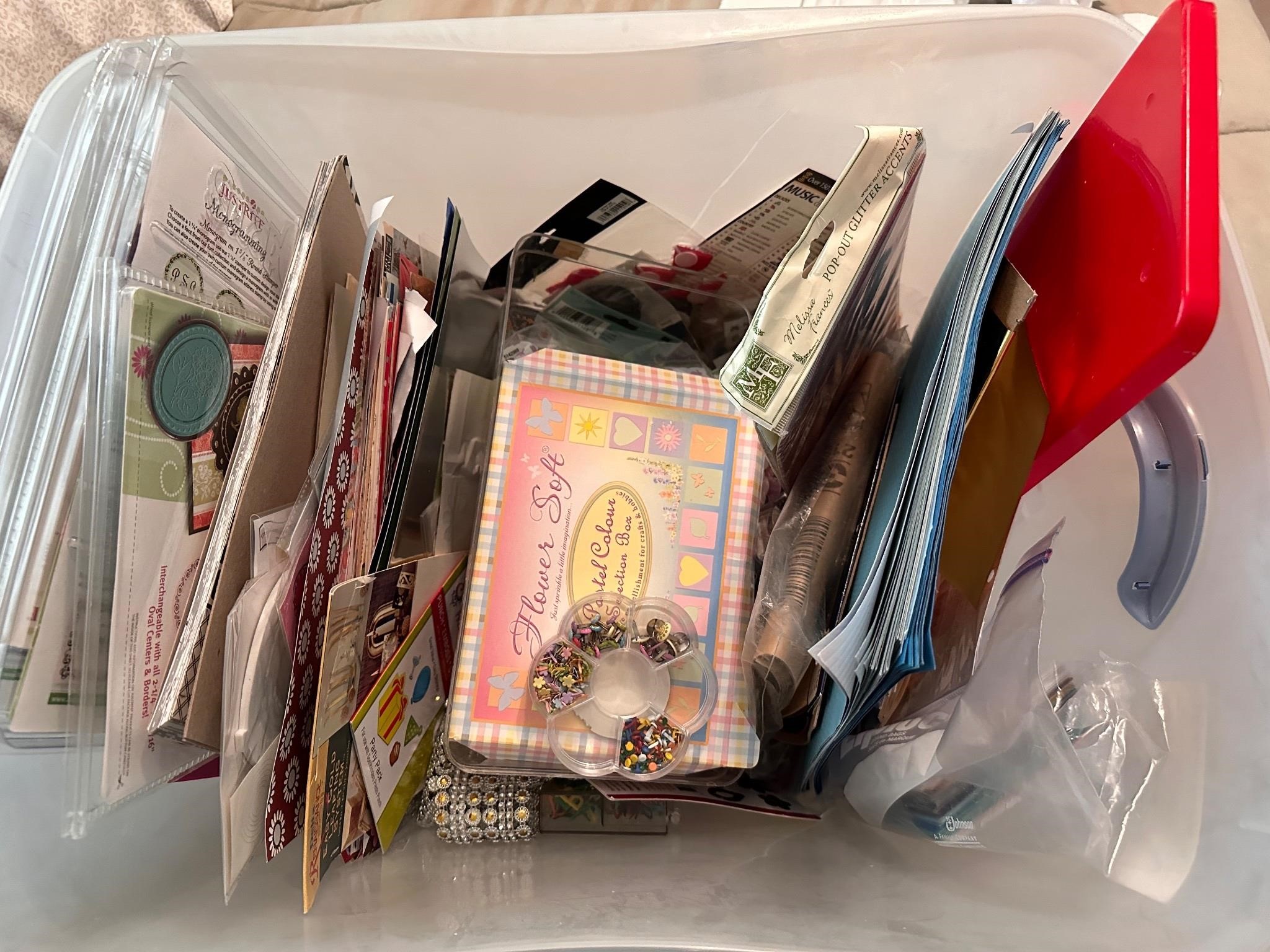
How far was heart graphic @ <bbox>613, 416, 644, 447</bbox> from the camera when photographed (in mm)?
633

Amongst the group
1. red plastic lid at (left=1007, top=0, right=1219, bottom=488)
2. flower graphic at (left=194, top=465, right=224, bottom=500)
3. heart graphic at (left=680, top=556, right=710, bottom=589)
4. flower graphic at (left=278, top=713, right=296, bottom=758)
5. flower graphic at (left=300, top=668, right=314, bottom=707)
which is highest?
red plastic lid at (left=1007, top=0, right=1219, bottom=488)

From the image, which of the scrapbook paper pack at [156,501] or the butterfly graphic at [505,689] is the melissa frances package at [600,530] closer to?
the butterfly graphic at [505,689]

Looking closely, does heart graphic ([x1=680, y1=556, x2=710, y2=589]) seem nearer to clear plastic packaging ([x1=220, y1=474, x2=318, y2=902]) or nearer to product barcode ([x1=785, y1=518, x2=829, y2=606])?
product barcode ([x1=785, y1=518, x2=829, y2=606])

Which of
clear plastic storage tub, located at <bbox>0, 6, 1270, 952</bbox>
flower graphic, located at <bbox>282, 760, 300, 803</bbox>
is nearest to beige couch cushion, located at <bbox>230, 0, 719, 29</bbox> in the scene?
clear plastic storage tub, located at <bbox>0, 6, 1270, 952</bbox>

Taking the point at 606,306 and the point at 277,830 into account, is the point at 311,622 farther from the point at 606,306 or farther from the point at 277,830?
the point at 606,306

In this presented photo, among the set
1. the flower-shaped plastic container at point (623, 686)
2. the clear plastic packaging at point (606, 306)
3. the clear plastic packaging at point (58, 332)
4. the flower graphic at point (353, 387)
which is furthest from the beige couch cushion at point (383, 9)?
the flower-shaped plastic container at point (623, 686)

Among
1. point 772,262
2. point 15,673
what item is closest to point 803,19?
point 772,262

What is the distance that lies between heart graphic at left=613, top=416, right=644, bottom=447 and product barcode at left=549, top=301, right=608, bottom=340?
5.6 inches

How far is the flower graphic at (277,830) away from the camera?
1.63ft

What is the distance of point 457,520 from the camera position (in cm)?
Answer: 70

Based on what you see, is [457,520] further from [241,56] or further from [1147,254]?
[1147,254]

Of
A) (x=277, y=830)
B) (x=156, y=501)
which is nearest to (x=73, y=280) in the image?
(x=156, y=501)

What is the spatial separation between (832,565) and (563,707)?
0.22m

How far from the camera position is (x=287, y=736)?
1.69 feet
